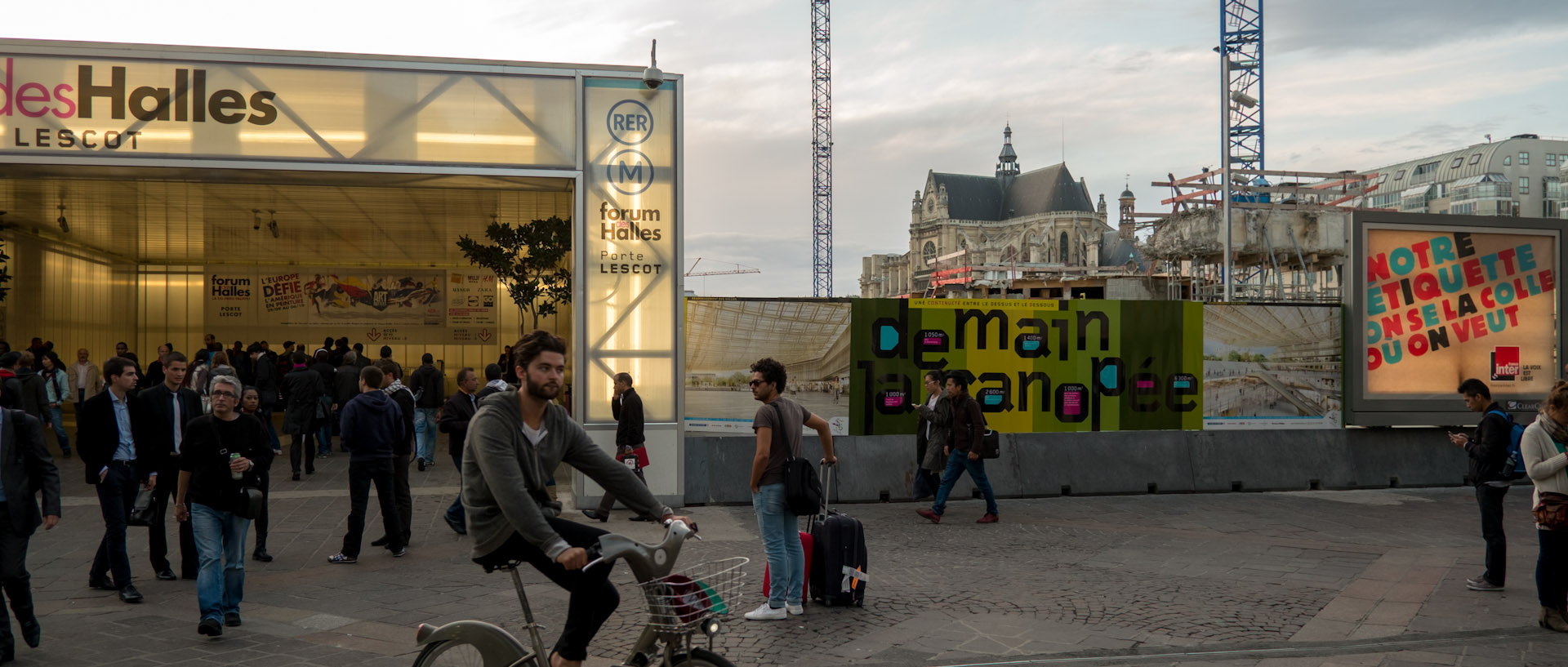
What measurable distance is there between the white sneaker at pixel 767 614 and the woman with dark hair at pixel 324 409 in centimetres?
904

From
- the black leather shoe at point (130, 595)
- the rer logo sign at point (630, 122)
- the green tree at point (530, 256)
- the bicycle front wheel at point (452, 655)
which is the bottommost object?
the black leather shoe at point (130, 595)

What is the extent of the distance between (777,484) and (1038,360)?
6.95 meters

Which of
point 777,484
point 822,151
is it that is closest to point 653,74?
point 777,484

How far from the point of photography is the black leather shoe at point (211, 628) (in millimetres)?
6000

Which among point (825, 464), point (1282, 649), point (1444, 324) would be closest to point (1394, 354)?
point (1444, 324)

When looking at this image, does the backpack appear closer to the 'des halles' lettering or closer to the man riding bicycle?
the man riding bicycle

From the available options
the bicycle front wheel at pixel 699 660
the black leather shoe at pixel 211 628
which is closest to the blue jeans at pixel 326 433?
the black leather shoe at pixel 211 628

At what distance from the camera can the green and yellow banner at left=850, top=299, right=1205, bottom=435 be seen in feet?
40.1

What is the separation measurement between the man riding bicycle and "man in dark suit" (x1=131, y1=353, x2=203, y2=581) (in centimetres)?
457

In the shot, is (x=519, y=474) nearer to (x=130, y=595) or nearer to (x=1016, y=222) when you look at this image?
(x=130, y=595)

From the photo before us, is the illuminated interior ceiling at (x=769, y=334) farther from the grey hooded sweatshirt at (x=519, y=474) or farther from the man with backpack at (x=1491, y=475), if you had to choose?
the grey hooded sweatshirt at (x=519, y=474)

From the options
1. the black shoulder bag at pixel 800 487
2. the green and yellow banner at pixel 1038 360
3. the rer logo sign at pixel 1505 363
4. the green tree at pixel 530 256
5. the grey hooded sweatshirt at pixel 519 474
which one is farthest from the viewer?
the green tree at pixel 530 256

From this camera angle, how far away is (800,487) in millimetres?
6391

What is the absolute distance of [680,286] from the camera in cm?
1120
